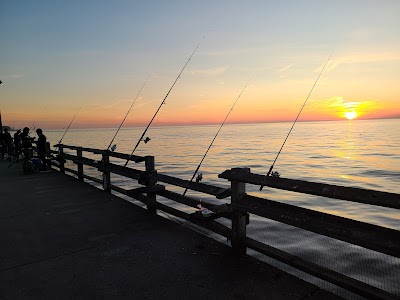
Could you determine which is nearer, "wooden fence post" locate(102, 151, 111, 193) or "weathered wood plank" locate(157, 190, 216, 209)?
"weathered wood plank" locate(157, 190, 216, 209)

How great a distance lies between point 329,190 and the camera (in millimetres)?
3365

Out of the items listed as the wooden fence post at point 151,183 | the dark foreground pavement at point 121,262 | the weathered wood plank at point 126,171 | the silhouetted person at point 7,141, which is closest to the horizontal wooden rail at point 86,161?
the weathered wood plank at point 126,171

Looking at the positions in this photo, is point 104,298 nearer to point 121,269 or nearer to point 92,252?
point 121,269

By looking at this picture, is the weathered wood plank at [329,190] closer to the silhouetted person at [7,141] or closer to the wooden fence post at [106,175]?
the wooden fence post at [106,175]

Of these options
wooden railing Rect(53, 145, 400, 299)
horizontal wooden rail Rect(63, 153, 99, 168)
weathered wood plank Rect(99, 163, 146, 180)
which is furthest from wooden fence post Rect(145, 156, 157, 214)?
horizontal wooden rail Rect(63, 153, 99, 168)

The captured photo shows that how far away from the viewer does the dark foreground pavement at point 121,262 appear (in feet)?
11.9

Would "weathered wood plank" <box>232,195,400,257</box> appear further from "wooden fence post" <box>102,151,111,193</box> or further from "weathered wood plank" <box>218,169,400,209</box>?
"wooden fence post" <box>102,151,111,193</box>

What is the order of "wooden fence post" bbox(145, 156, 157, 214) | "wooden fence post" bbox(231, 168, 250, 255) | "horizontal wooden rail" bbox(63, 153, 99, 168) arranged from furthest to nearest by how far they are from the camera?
"horizontal wooden rail" bbox(63, 153, 99, 168) → "wooden fence post" bbox(145, 156, 157, 214) → "wooden fence post" bbox(231, 168, 250, 255)

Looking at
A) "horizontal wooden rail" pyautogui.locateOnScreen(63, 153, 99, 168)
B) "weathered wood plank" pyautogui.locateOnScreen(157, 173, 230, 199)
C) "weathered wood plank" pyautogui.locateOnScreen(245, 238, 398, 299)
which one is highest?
"horizontal wooden rail" pyautogui.locateOnScreen(63, 153, 99, 168)

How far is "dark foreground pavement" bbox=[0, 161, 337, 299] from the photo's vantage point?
3.62 metres

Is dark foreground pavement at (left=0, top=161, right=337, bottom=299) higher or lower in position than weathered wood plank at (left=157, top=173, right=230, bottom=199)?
lower

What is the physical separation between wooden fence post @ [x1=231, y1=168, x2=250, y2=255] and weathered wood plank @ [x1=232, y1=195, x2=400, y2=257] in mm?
134

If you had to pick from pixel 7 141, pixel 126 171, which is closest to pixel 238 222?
pixel 126 171

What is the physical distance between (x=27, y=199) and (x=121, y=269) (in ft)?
19.3
